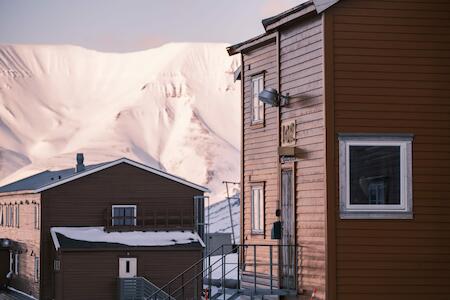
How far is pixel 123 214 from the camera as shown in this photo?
55.4 m

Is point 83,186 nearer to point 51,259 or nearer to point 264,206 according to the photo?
point 51,259

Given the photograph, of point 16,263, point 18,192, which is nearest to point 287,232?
point 18,192

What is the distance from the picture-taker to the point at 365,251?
20406 mm

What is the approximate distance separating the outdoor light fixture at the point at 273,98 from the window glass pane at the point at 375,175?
2.92 meters

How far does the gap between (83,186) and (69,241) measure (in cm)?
365

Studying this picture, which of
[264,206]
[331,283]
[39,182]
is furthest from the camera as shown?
[39,182]

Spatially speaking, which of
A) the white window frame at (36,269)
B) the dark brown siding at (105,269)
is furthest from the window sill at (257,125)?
the white window frame at (36,269)

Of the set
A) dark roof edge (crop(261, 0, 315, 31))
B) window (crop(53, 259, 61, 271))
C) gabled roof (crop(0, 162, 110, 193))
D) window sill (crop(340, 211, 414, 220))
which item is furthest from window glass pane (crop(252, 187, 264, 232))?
gabled roof (crop(0, 162, 110, 193))

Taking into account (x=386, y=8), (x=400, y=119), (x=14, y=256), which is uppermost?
(x=386, y=8)

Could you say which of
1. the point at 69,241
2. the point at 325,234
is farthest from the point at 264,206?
the point at 69,241

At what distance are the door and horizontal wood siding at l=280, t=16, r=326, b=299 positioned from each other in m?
0.41

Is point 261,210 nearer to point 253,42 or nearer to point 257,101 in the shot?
point 257,101

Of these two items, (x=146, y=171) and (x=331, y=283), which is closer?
(x=331, y=283)

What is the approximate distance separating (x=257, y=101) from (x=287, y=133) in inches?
128
